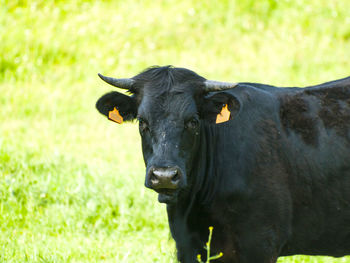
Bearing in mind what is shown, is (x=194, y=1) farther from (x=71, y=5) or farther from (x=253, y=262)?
(x=253, y=262)

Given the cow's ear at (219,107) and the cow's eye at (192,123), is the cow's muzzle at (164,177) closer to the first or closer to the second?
the cow's eye at (192,123)

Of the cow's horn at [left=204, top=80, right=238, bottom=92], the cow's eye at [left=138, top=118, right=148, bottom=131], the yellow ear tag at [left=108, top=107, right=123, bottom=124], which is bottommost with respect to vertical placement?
the cow's eye at [left=138, top=118, right=148, bottom=131]

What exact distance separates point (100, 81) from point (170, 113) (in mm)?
8624

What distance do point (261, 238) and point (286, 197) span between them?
363mm

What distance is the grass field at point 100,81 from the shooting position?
6.71 metres

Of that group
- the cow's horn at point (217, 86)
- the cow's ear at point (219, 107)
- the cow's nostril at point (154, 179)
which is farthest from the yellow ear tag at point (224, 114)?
the cow's nostril at point (154, 179)

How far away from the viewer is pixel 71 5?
15.1 m

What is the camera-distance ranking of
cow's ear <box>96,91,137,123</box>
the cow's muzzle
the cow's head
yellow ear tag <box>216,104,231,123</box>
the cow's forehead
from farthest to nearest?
cow's ear <box>96,91,137,123</box> < yellow ear tag <box>216,104,231,123</box> < the cow's forehead < the cow's head < the cow's muzzle

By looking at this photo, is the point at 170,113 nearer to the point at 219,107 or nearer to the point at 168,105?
the point at 168,105

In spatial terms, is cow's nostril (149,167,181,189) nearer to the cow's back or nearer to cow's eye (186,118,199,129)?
cow's eye (186,118,199,129)

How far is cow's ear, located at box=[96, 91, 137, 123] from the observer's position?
Answer: 16.2 ft

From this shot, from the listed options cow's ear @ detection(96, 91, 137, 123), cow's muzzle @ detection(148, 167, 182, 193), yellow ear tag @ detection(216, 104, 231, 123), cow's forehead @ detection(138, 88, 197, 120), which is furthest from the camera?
cow's ear @ detection(96, 91, 137, 123)

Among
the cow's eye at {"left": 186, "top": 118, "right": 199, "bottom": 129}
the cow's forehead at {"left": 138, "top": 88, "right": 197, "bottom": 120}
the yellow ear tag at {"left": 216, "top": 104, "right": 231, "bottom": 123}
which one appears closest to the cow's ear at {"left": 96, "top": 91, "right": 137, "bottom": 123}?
the cow's forehead at {"left": 138, "top": 88, "right": 197, "bottom": 120}

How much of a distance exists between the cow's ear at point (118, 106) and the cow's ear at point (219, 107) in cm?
59
